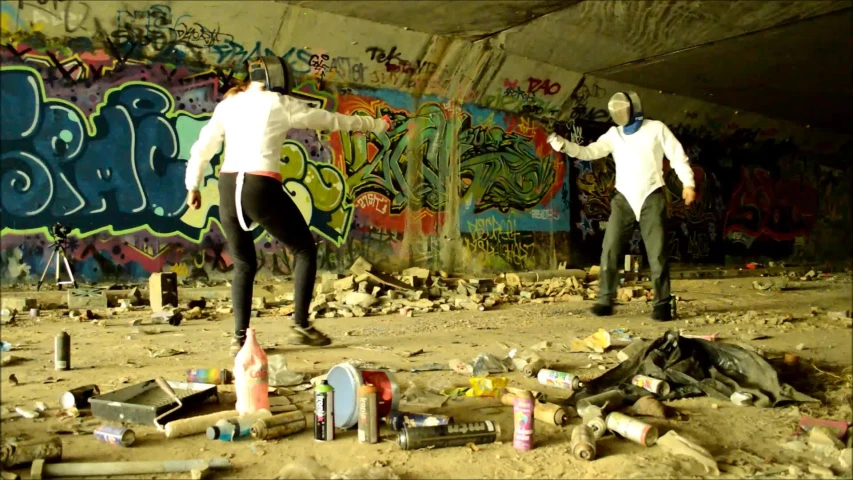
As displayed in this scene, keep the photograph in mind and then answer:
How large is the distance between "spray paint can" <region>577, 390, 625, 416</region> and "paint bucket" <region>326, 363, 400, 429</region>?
0.88 metres

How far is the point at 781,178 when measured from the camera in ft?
56.6

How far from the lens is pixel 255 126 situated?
4.07 meters

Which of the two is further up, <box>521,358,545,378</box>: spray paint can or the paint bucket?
the paint bucket

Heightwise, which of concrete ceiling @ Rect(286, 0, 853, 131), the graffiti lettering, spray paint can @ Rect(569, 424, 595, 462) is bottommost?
spray paint can @ Rect(569, 424, 595, 462)

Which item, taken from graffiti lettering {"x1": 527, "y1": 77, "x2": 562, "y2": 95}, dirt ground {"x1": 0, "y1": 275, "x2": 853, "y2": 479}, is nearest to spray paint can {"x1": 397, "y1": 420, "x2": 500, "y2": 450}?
dirt ground {"x1": 0, "y1": 275, "x2": 853, "y2": 479}

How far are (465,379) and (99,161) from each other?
6297 millimetres

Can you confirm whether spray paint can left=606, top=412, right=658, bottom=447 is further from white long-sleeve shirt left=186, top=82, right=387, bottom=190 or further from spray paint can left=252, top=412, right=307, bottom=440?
white long-sleeve shirt left=186, top=82, right=387, bottom=190

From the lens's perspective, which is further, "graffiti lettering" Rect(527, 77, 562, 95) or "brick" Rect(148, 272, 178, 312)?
"graffiti lettering" Rect(527, 77, 562, 95)

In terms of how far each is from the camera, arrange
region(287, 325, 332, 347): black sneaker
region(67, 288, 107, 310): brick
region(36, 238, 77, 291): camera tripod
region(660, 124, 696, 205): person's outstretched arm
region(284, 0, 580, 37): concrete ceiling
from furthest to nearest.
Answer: region(284, 0, 580, 37): concrete ceiling < region(36, 238, 77, 291): camera tripod < region(67, 288, 107, 310): brick < region(660, 124, 696, 205): person's outstretched arm < region(287, 325, 332, 347): black sneaker

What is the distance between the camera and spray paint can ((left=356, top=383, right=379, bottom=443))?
2.55 metres

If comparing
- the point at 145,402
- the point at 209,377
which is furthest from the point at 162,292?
the point at 145,402

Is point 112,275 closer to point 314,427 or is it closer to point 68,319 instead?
point 68,319

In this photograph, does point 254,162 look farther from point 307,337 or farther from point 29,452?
point 29,452

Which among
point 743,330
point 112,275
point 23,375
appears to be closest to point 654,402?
point 743,330
